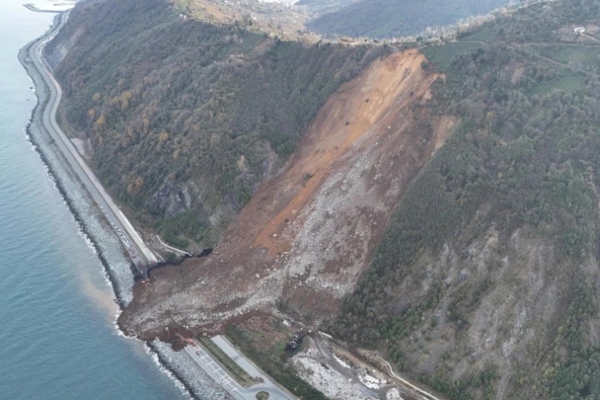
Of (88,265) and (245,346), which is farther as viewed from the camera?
(88,265)

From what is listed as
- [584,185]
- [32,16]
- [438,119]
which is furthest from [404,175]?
[32,16]

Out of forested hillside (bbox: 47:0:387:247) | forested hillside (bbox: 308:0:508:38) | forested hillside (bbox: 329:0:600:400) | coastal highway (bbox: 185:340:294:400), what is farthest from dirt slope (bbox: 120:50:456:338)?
Answer: forested hillside (bbox: 308:0:508:38)

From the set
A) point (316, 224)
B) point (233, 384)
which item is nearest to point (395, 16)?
point (316, 224)

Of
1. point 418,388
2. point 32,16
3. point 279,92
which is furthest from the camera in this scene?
point 32,16

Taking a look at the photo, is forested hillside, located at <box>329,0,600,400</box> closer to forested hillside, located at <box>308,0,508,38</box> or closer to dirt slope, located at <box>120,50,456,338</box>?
dirt slope, located at <box>120,50,456,338</box>

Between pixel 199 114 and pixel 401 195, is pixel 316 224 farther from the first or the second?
pixel 199 114

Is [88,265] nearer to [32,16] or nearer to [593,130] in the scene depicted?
[593,130]

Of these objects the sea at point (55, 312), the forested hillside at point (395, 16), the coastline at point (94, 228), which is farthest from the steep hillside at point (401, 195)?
the forested hillside at point (395, 16)

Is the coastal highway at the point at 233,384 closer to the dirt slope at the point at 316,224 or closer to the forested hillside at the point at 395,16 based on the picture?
the dirt slope at the point at 316,224
